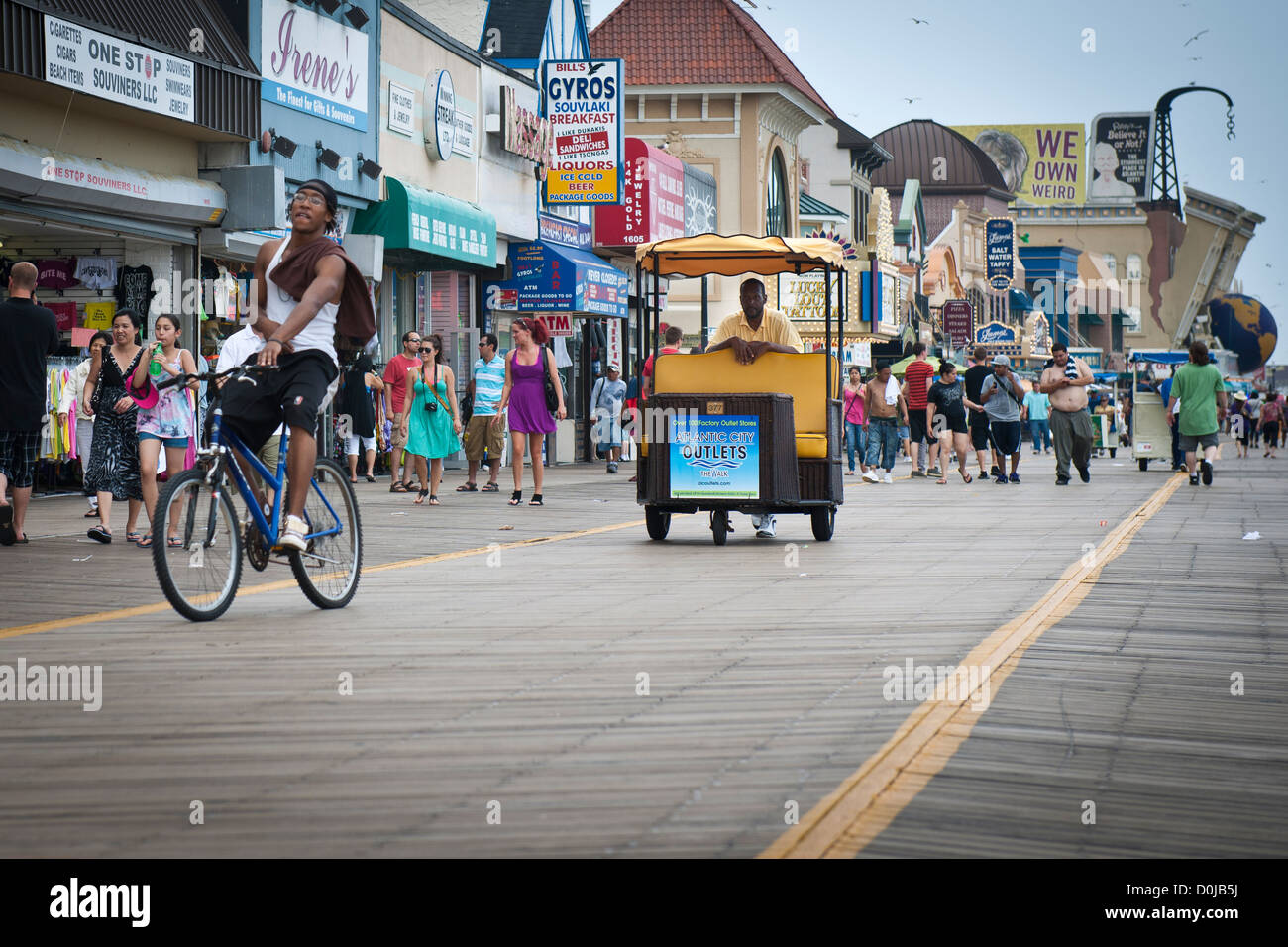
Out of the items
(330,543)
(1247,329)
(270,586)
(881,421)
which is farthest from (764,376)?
(1247,329)

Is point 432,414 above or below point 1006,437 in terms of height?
above

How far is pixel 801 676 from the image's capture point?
6.72m

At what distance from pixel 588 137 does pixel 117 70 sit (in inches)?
617

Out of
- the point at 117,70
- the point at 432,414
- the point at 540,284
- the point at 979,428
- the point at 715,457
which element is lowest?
the point at 715,457

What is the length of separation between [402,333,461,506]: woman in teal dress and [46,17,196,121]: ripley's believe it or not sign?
12.5 feet

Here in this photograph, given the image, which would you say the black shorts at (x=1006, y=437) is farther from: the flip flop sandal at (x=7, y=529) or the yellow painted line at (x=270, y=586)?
the flip flop sandal at (x=7, y=529)

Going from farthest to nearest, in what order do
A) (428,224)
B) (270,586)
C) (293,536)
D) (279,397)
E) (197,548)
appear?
(428,224)
(270,586)
(279,397)
(293,536)
(197,548)

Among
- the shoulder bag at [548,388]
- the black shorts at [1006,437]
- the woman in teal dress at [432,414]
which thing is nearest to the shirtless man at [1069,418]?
the black shorts at [1006,437]

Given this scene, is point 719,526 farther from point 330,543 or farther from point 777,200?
point 777,200

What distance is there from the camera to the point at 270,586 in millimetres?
10031

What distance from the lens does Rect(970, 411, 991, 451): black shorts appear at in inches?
1073
